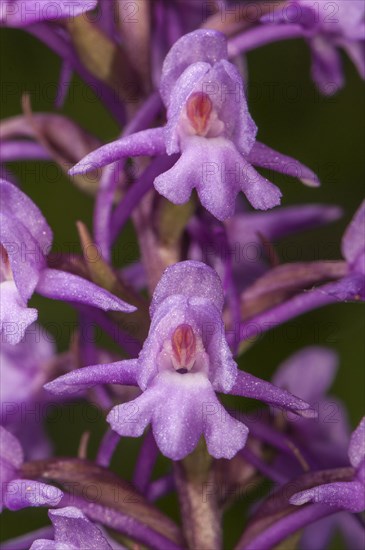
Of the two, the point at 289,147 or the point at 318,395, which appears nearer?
the point at 318,395

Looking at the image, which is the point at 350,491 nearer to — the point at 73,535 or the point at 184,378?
the point at 184,378

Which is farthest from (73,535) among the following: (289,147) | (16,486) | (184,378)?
(289,147)

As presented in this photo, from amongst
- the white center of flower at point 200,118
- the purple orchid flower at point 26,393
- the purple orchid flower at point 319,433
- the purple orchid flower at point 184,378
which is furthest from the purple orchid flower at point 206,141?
the purple orchid flower at point 26,393

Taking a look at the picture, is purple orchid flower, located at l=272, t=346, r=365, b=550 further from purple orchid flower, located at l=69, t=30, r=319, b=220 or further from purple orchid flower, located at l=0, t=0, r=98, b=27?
purple orchid flower, located at l=0, t=0, r=98, b=27

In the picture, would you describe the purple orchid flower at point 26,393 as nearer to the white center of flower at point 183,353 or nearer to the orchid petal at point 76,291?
the orchid petal at point 76,291

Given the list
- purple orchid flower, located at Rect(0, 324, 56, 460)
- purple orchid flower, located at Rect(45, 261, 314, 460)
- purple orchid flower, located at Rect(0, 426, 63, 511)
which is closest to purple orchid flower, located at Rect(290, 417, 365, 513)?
purple orchid flower, located at Rect(45, 261, 314, 460)

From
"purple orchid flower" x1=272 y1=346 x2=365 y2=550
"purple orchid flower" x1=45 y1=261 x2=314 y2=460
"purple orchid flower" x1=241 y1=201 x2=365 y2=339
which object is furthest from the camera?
"purple orchid flower" x1=272 y1=346 x2=365 y2=550

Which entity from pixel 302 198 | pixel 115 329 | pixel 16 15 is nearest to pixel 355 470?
pixel 115 329
